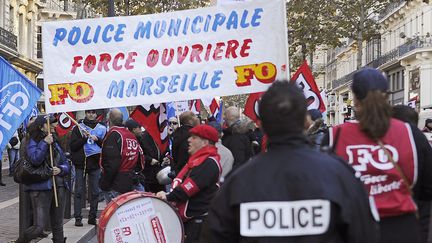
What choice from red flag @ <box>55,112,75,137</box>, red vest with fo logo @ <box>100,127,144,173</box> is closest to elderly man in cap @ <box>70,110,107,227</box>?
red vest with fo logo @ <box>100,127,144,173</box>

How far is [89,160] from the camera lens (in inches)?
471

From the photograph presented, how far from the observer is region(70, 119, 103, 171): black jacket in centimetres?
1148

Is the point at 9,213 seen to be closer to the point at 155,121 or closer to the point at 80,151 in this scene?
the point at 80,151

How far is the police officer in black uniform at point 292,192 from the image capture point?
3.12 metres

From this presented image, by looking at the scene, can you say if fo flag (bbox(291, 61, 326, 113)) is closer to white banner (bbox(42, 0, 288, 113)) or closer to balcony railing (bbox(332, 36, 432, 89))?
white banner (bbox(42, 0, 288, 113))

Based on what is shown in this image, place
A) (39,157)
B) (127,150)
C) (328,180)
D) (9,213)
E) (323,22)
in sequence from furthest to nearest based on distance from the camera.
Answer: (323,22)
(9,213)
(127,150)
(39,157)
(328,180)

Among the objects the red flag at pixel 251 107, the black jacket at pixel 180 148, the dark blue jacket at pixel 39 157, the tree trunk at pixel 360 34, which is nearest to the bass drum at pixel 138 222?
the dark blue jacket at pixel 39 157

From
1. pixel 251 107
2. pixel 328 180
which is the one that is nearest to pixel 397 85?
pixel 251 107

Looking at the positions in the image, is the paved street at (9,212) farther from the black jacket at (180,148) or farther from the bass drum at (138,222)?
the bass drum at (138,222)

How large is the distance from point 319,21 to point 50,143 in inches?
973

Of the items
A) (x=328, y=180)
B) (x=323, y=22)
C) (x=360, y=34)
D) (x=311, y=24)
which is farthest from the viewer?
(x=360, y=34)

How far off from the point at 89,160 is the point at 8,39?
32067mm

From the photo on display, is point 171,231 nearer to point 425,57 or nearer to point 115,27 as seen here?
point 115,27

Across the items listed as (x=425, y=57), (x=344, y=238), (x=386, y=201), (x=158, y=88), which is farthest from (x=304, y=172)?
(x=425, y=57)
